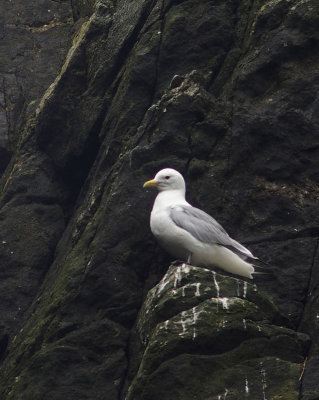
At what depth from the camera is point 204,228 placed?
1085cm

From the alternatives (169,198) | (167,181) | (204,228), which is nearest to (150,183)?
(167,181)

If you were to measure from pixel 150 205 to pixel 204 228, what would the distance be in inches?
56.3

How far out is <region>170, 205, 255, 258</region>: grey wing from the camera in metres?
10.8

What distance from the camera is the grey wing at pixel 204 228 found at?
425 inches

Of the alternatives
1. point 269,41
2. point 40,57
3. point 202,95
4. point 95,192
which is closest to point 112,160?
point 95,192

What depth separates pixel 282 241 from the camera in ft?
37.8

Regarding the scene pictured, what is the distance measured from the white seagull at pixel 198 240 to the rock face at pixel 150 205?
1.96ft

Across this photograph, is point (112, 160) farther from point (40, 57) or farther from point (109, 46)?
point (40, 57)

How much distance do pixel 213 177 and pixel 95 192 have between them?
72.0 inches

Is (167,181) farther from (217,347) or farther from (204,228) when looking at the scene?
(217,347)

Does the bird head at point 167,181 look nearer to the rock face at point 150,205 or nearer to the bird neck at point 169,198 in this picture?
the bird neck at point 169,198

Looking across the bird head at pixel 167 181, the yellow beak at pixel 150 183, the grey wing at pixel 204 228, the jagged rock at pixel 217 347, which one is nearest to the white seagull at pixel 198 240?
the grey wing at pixel 204 228

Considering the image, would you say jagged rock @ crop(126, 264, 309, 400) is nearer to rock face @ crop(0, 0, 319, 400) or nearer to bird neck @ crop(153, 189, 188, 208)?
rock face @ crop(0, 0, 319, 400)

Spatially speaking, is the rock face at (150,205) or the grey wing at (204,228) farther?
the grey wing at (204,228)
